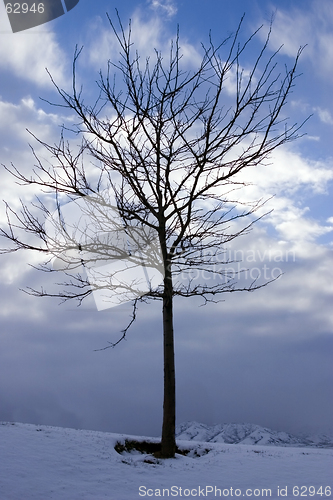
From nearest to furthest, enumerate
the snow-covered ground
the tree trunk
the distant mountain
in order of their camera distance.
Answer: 1. the snow-covered ground
2. the tree trunk
3. the distant mountain

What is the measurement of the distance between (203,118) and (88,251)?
4521 mm

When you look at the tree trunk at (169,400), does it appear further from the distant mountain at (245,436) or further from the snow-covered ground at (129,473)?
the distant mountain at (245,436)

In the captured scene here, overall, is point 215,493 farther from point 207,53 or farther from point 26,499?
point 207,53

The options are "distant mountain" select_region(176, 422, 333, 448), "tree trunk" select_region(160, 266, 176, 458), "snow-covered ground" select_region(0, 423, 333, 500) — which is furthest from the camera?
"distant mountain" select_region(176, 422, 333, 448)

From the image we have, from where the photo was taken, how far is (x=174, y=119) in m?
9.23

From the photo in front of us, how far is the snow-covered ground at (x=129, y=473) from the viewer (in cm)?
555

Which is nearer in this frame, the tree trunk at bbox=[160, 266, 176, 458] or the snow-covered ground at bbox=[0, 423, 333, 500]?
the snow-covered ground at bbox=[0, 423, 333, 500]

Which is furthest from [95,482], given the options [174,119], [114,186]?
[174,119]

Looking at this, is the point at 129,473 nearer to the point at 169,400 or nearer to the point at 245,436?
the point at 169,400

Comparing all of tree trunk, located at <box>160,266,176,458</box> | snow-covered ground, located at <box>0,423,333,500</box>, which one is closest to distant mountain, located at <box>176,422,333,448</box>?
tree trunk, located at <box>160,266,176,458</box>

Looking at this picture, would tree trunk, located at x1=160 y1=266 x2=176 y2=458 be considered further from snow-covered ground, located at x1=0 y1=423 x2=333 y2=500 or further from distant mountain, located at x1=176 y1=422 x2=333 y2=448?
distant mountain, located at x1=176 y1=422 x2=333 y2=448

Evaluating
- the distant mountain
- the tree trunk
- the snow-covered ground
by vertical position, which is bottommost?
the distant mountain

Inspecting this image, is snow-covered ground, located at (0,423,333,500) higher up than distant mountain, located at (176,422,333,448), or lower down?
higher up

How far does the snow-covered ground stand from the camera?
18.2 ft
